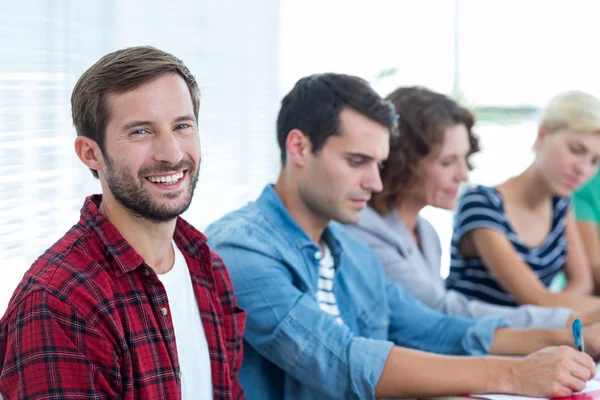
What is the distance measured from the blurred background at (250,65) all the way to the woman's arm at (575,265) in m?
0.94

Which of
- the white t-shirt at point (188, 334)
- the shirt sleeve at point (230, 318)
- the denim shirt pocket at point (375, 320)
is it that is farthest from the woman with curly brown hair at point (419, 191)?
the white t-shirt at point (188, 334)

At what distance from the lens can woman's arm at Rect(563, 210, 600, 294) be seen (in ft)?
8.19

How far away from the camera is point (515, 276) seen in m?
2.23

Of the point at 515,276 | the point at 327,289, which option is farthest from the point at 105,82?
the point at 515,276

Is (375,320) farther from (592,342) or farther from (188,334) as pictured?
(188,334)

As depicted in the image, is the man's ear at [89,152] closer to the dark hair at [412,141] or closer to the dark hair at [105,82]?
the dark hair at [105,82]

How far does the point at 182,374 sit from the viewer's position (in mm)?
1225

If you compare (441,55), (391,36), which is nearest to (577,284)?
(391,36)

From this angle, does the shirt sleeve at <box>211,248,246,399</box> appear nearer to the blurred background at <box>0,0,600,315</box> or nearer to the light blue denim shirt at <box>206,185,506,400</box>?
the light blue denim shirt at <box>206,185,506,400</box>

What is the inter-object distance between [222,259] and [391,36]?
7.88 ft

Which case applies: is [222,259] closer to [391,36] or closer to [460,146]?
[460,146]

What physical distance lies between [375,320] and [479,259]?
748 millimetres

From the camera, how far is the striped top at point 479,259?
92.3 inches

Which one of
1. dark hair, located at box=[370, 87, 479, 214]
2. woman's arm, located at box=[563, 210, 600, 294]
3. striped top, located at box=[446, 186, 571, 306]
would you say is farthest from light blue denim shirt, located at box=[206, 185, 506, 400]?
woman's arm, located at box=[563, 210, 600, 294]
